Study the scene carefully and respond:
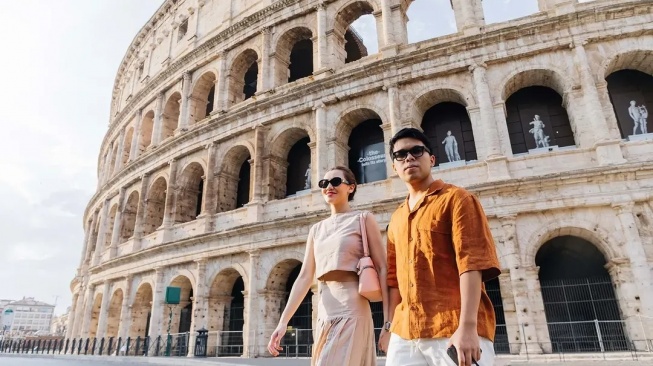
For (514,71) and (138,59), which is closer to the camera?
(514,71)

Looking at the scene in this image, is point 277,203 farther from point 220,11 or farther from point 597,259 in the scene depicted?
point 220,11

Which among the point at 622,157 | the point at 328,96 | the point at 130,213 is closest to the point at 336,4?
the point at 328,96

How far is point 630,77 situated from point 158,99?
59.1 feet

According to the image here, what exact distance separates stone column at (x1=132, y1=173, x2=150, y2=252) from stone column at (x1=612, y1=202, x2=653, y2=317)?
16.1m

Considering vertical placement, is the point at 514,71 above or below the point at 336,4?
below

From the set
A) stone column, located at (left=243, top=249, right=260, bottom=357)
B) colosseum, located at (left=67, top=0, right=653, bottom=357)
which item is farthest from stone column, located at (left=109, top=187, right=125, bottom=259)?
stone column, located at (left=243, top=249, right=260, bottom=357)

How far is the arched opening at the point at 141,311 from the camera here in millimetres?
Answer: 15544

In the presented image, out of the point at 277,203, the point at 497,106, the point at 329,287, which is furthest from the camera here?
the point at 277,203

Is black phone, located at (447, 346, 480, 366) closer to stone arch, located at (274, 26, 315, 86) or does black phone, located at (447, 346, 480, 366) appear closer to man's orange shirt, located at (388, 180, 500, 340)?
man's orange shirt, located at (388, 180, 500, 340)

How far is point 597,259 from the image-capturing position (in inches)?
394

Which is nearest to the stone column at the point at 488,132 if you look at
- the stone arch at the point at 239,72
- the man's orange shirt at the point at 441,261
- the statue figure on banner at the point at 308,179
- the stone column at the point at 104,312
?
the statue figure on banner at the point at 308,179

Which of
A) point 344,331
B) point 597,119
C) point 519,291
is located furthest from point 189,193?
point 344,331

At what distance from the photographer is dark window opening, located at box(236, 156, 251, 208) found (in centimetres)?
1524

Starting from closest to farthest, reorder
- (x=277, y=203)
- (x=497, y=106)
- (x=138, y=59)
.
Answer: (x=497, y=106)
(x=277, y=203)
(x=138, y=59)
